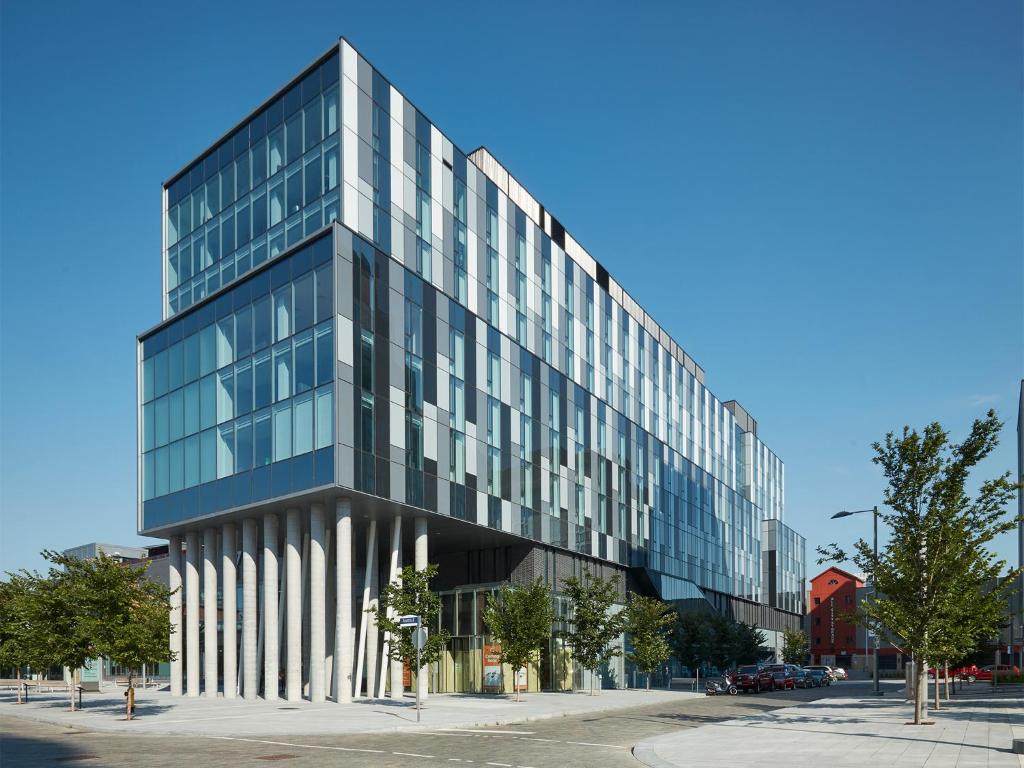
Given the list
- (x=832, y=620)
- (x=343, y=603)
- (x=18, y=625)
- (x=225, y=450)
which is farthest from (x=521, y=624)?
(x=832, y=620)

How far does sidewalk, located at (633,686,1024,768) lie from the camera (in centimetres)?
2012

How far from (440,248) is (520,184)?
47.1 feet

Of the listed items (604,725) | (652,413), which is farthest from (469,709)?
(652,413)

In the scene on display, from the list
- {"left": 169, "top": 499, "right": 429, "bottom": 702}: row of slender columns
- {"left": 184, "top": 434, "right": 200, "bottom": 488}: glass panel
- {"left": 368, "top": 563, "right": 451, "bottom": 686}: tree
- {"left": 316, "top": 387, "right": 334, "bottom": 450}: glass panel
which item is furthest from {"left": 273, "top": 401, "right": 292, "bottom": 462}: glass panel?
{"left": 184, "top": 434, "right": 200, "bottom": 488}: glass panel

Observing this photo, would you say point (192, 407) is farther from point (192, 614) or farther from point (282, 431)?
point (192, 614)

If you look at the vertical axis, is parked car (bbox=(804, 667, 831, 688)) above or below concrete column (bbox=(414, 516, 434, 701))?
below

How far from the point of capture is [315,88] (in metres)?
45.1

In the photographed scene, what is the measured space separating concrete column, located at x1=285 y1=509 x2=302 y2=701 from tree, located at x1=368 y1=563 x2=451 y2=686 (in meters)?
4.12

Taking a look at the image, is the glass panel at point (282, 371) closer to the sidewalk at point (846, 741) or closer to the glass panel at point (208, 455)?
the glass panel at point (208, 455)

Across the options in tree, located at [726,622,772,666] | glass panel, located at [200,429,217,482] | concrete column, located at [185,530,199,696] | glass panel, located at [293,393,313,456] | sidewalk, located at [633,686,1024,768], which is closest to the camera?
sidewalk, located at [633,686,1024,768]

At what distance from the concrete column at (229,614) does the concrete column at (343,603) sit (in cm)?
909

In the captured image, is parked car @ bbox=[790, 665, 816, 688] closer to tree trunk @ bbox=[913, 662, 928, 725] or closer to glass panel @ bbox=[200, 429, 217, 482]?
tree trunk @ bbox=[913, 662, 928, 725]

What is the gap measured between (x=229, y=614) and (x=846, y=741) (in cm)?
3266

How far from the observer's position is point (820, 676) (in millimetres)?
70312
